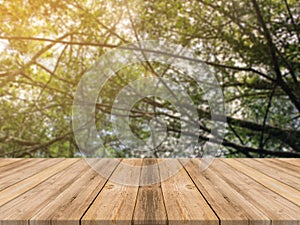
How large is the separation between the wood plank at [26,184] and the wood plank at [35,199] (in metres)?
0.03

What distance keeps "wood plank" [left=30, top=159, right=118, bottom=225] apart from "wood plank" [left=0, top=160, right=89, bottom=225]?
0.08ft

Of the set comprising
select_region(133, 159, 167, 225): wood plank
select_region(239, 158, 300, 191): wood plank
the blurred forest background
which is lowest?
select_region(133, 159, 167, 225): wood plank

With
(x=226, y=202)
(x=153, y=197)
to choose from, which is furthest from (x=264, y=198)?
(x=153, y=197)

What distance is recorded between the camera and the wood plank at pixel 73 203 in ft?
4.13

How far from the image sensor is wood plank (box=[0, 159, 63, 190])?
1.94 metres

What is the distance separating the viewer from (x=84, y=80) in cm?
318

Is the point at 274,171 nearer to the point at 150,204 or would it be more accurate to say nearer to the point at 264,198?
the point at 264,198

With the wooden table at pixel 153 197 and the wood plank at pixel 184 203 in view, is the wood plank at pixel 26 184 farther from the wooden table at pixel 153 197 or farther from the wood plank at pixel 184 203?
the wood plank at pixel 184 203

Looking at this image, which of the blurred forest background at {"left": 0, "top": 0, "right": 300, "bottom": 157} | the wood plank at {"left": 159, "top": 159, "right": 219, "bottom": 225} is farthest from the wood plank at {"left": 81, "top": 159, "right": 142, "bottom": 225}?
the blurred forest background at {"left": 0, "top": 0, "right": 300, "bottom": 157}

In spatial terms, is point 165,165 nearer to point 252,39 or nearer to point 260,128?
point 260,128

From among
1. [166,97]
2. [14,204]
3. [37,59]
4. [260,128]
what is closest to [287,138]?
[260,128]

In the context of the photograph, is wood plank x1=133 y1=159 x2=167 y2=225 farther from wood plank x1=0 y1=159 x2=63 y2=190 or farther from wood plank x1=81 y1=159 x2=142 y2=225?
wood plank x1=0 y1=159 x2=63 y2=190

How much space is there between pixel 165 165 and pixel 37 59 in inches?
64.8

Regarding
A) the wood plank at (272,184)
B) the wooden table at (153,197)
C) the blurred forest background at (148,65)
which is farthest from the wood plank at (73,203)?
the blurred forest background at (148,65)
